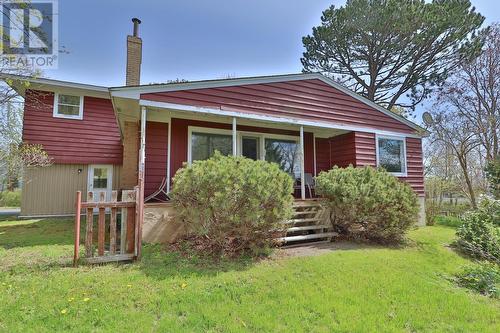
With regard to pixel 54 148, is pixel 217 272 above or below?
below

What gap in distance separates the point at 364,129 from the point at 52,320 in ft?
29.8

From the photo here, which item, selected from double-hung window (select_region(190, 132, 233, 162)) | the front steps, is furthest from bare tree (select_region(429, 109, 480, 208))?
double-hung window (select_region(190, 132, 233, 162))

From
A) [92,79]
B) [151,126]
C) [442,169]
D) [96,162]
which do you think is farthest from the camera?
[442,169]

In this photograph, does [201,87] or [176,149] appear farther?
[176,149]

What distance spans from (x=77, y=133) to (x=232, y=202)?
9.64m

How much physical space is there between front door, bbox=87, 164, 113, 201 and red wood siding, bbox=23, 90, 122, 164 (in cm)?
31

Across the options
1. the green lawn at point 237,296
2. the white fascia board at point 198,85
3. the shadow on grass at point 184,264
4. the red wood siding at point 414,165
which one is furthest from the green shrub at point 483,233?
the white fascia board at point 198,85

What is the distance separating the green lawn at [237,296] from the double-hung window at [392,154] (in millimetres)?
5043

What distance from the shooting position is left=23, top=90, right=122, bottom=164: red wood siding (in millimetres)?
10711

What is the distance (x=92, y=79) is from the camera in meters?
12.4

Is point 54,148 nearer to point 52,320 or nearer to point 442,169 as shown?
point 52,320

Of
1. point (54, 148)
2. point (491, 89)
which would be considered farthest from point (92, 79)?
point (491, 89)

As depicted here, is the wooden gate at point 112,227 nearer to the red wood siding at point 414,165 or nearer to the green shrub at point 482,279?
the green shrub at point 482,279

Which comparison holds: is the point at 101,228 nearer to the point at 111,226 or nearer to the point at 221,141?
the point at 111,226
